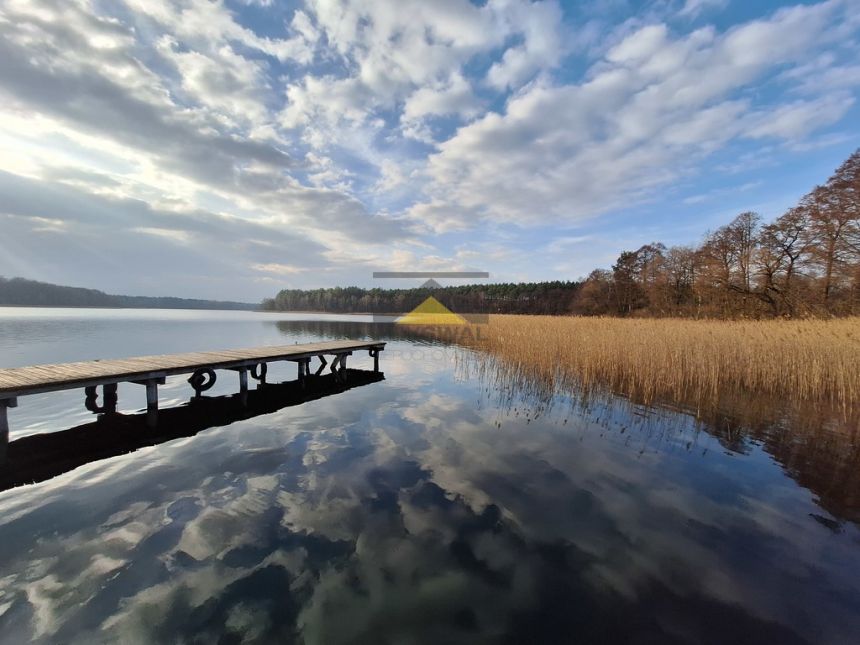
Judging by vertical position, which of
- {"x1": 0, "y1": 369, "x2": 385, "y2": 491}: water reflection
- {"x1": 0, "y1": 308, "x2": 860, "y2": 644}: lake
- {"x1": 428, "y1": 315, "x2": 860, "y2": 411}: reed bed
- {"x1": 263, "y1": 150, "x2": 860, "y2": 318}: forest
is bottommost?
{"x1": 0, "y1": 369, "x2": 385, "y2": 491}: water reflection

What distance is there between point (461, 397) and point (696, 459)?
4.80 metres

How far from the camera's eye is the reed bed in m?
8.55

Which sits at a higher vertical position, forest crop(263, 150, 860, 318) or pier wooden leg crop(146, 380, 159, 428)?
forest crop(263, 150, 860, 318)

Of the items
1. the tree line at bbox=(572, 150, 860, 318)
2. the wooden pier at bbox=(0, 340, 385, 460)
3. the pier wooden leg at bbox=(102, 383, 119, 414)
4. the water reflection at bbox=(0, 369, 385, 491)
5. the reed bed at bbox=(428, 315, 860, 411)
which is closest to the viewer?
the water reflection at bbox=(0, 369, 385, 491)

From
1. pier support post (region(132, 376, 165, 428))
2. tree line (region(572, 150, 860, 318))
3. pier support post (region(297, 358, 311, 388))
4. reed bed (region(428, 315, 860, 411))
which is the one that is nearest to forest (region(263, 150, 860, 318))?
tree line (region(572, 150, 860, 318))

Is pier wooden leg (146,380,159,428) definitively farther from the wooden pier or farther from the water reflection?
the water reflection

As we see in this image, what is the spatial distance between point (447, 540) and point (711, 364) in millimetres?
9704

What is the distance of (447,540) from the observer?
3.38m

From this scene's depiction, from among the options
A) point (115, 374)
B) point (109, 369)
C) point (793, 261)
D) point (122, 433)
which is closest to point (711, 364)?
point (122, 433)

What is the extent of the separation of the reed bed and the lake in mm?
2635

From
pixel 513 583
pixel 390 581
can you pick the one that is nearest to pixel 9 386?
pixel 390 581

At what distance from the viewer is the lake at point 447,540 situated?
2.50 metres

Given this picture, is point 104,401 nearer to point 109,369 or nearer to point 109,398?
point 109,398

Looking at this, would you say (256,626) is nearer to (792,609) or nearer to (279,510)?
(279,510)
